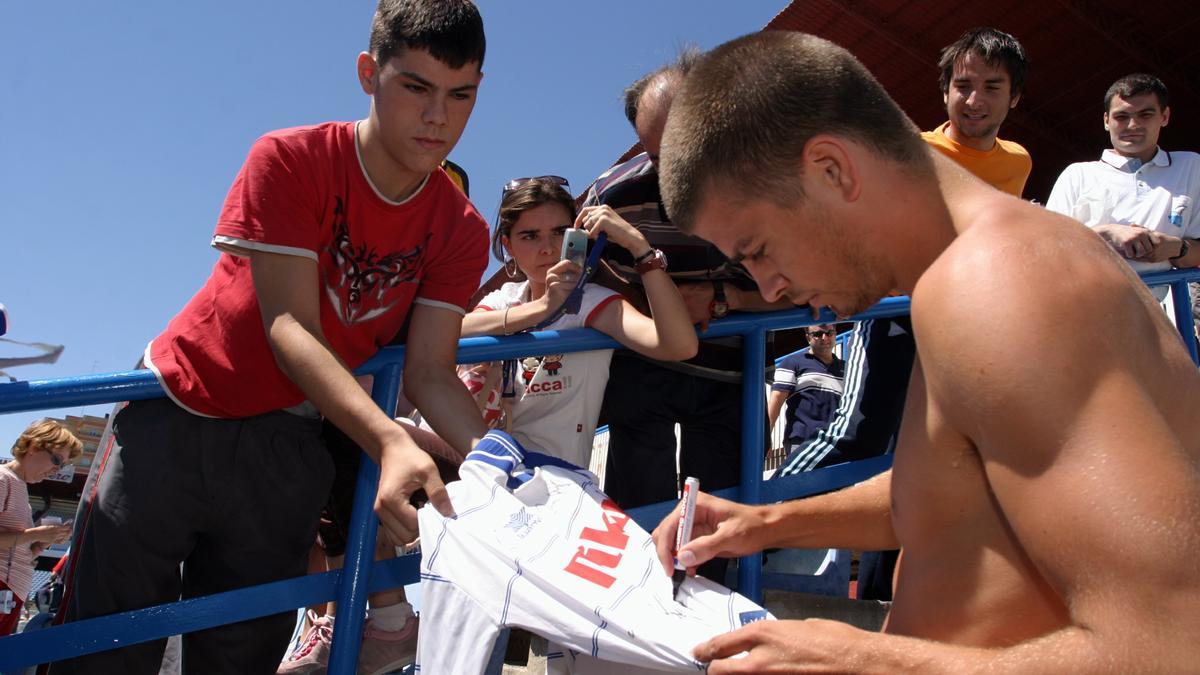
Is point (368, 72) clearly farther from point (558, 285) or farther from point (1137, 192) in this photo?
point (1137, 192)

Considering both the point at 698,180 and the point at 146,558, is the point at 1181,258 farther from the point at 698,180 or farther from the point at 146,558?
the point at 146,558

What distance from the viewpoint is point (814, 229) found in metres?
1.66

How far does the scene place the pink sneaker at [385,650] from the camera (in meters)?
2.86

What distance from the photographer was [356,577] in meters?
2.50

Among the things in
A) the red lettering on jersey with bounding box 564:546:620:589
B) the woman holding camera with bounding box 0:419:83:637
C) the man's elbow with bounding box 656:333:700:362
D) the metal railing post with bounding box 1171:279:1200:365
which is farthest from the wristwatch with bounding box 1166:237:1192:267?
the woman holding camera with bounding box 0:419:83:637

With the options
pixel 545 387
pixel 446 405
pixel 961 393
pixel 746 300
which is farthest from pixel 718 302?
pixel 961 393

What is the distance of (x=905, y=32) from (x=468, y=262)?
1227 cm

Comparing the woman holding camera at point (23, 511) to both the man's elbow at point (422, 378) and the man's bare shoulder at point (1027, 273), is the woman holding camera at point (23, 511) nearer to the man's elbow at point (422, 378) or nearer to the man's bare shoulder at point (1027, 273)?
the man's elbow at point (422, 378)

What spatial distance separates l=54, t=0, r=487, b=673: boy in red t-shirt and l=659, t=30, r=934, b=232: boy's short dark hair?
0.93 meters

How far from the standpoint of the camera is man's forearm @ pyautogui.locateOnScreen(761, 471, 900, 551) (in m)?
2.00

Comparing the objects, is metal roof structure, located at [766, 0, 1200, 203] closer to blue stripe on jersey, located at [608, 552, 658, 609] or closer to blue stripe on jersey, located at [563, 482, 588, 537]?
blue stripe on jersey, located at [563, 482, 588, 537]

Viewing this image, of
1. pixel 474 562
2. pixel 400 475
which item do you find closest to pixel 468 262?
pixel 400 475

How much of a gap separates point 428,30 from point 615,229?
860 millimetres

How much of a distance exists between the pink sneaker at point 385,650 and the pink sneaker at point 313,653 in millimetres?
136
